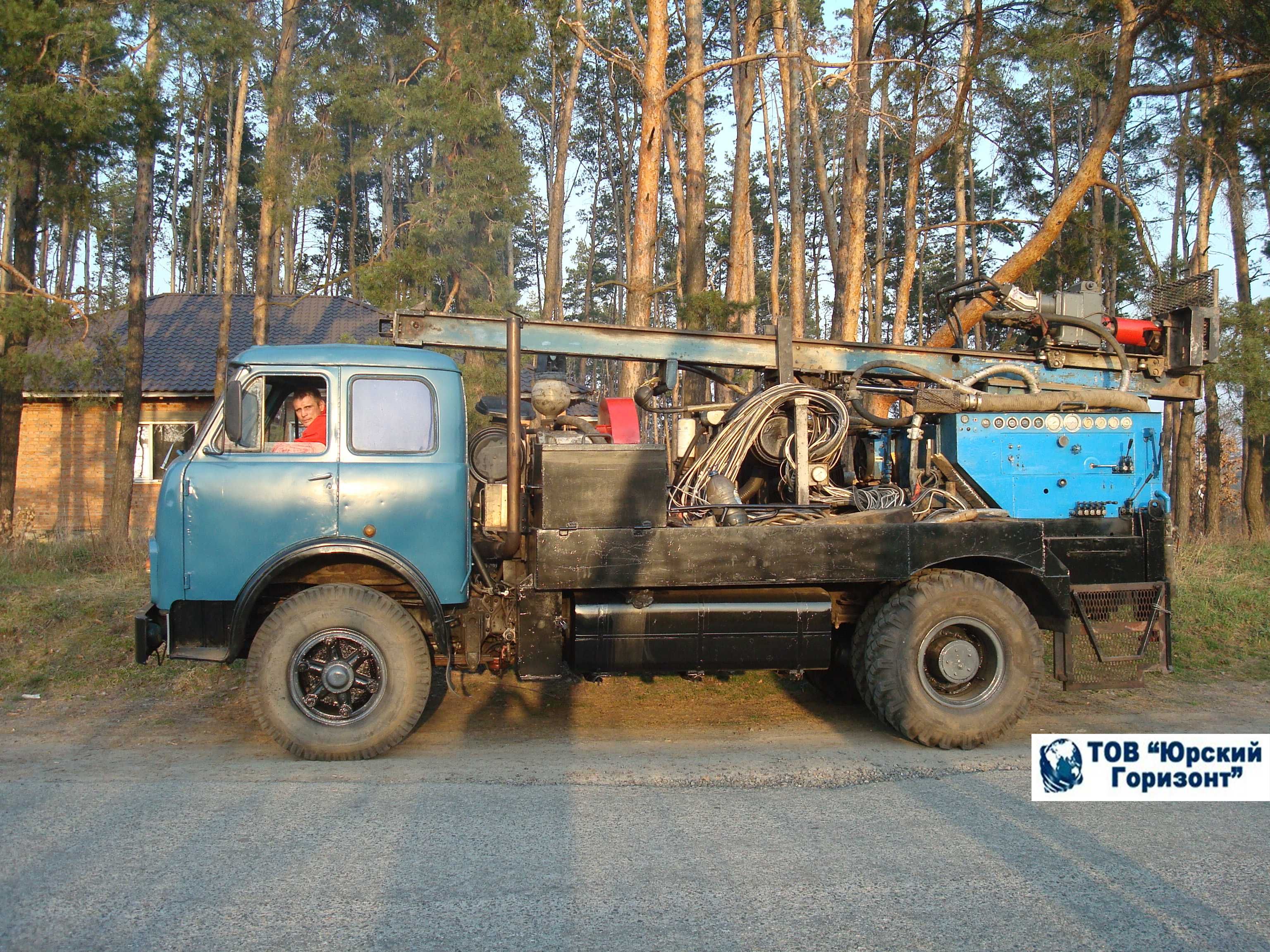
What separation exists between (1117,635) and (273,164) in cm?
1426

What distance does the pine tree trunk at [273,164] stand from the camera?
1552 centimetres

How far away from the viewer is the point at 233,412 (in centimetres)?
602

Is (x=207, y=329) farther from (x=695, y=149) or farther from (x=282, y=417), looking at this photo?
(x=282, y=417)

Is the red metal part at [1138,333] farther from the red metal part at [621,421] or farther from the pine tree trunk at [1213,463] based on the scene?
the pine tree trunk at [1213,463]

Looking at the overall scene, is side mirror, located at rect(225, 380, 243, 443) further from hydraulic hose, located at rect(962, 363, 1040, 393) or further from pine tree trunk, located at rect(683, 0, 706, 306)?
pine tree trunk, located at rect(683, 0, 706, 306)

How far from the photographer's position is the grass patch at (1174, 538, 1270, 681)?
9.29 metres

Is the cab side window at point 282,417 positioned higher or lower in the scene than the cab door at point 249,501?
higher

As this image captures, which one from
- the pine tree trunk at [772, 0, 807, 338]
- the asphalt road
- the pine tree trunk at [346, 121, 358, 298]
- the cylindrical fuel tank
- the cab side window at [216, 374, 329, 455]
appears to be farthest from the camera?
the pine tree trunk at [346, 121, 358, 298]

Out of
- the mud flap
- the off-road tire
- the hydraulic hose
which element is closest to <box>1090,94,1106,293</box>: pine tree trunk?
the hydraulic hose

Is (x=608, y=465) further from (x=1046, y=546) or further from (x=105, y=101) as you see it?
(x=105, y=101)

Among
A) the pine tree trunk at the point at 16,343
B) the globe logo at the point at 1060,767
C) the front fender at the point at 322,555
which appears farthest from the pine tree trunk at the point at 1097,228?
the pine tree trunk at the point at 16,343

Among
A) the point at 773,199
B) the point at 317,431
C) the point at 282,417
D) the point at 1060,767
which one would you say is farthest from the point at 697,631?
the point at 773,199

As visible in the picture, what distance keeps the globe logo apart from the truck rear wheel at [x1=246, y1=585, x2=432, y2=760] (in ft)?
12.2

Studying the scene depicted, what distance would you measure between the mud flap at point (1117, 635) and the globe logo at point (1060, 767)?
5.62 ft
